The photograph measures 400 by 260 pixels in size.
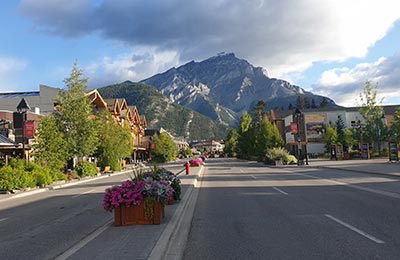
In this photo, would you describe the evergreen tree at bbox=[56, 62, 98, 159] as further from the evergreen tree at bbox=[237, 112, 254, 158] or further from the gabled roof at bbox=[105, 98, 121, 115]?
the evergreen tree at bbox=[237, 112, 254, 158]

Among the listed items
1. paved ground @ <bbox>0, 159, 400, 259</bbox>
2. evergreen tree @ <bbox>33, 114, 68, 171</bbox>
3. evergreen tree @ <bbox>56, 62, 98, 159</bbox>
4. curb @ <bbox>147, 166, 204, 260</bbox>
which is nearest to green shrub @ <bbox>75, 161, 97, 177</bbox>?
evergreen tree @ <bbox>56, 62, 98, 159</bbox>

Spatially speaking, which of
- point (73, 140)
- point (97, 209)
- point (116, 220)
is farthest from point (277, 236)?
point (73, 140)

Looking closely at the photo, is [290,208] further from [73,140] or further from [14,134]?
[14,134]

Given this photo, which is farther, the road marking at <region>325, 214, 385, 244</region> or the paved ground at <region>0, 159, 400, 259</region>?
the road marking at <region>325, 214, 385, 244</region>

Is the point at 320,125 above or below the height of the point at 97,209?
above

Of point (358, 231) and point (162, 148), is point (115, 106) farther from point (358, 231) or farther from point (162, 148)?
point (358, 231)

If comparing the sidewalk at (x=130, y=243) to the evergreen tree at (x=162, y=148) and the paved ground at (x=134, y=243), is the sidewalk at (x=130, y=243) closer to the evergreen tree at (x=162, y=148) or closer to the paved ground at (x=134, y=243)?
the paved ground at (x=134, y=243)

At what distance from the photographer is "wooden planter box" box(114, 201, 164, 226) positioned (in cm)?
959

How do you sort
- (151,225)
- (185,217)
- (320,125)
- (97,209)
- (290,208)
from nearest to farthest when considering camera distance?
(151,225) < (185,217) < (290,208) < (97,209) < (320,125)

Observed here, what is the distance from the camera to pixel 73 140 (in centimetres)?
3822

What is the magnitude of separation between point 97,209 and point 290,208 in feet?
21.8

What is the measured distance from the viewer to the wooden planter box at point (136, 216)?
959cm

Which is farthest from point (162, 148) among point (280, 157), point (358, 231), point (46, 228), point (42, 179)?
point (358, 231)

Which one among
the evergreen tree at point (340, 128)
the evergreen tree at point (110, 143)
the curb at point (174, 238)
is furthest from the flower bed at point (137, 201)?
the evergreen tree at point (340, 128)
